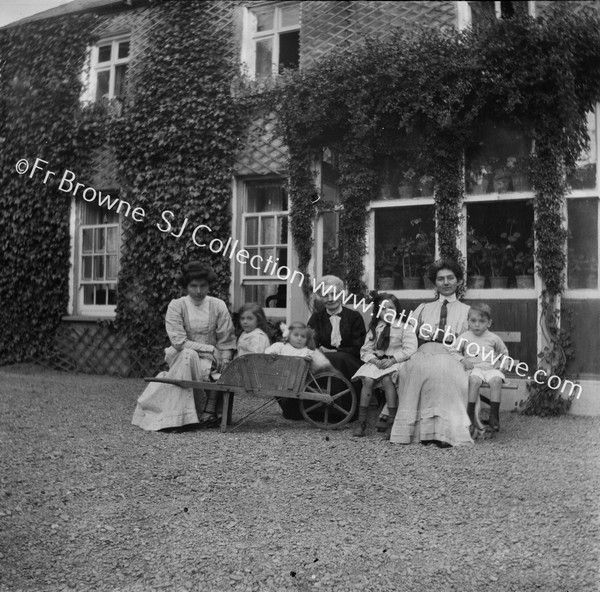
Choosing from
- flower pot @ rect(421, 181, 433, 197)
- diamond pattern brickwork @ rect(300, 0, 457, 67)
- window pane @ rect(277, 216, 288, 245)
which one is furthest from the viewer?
window pane @ rect(277, 216, 288, 245)

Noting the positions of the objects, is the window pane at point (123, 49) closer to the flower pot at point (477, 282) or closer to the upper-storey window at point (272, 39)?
the upper-storey window at point (272, 39)

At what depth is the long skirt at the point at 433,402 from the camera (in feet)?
17.8

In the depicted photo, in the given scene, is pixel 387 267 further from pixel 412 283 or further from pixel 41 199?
pixel 41 199

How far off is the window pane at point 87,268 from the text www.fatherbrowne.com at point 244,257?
2.93ft

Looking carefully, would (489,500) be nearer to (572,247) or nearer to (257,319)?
(257,319)

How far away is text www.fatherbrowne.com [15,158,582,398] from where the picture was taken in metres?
6.27

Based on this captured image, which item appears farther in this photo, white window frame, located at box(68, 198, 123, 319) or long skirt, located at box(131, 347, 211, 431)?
white window frame, located at box(68, 198, 123, 319)

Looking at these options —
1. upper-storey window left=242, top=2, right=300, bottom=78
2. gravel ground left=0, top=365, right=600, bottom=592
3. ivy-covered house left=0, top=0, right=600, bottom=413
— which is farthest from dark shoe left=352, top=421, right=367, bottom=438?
upper-storey window left=242, top=2, right=300, bottom=78

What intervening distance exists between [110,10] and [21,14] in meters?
7.33

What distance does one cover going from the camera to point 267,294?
9.29m

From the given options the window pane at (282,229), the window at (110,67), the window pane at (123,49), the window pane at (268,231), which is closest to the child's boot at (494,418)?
the window pane at (282,229)

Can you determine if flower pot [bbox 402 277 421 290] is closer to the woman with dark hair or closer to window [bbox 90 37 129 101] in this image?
the woman with dark hair

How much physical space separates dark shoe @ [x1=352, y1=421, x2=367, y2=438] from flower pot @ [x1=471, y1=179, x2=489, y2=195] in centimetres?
351

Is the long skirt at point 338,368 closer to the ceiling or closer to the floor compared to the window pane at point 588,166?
closer to the floor
